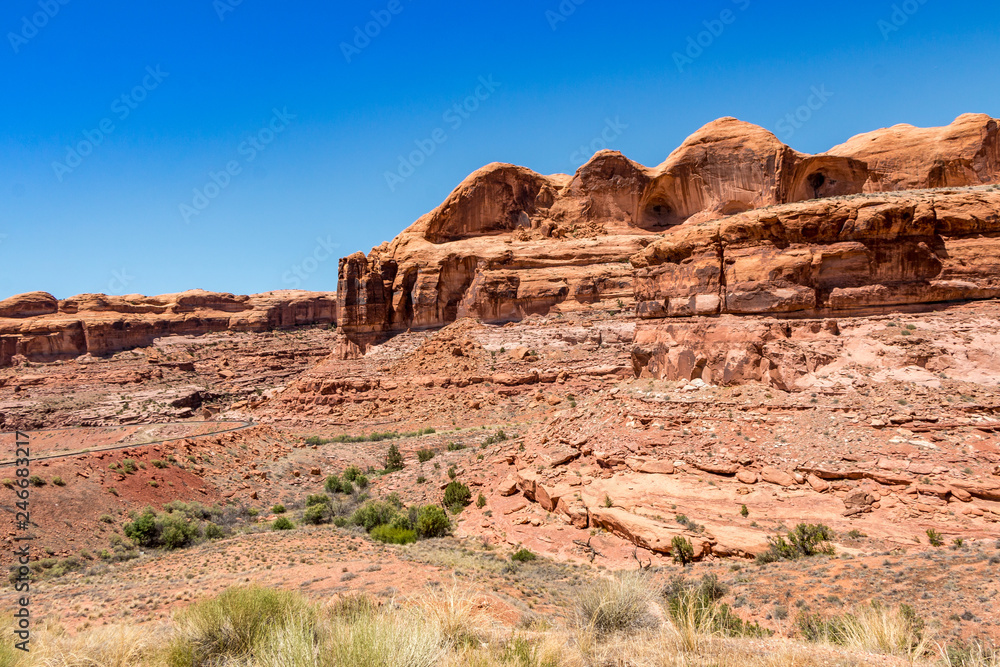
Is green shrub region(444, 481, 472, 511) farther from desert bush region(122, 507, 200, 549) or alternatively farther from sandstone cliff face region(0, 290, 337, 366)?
sandstone cliff face region(0, 290, 337, 366)

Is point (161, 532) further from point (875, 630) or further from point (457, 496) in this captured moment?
point (875, 630)

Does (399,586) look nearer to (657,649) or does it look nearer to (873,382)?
(657,649)

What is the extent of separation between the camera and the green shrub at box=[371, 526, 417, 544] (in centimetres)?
1570

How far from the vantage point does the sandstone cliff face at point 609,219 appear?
36.7m

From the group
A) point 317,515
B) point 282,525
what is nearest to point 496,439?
point 317,515

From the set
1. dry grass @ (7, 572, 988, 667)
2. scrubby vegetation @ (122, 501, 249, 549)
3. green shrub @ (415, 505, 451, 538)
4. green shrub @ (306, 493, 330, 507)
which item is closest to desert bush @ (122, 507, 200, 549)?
scrubby vegetation @ (122, 501, 249, 549)

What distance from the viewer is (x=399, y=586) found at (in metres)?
9.91

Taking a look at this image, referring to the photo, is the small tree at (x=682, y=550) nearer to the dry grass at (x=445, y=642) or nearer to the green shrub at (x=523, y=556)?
the green shrub at (x=523, y=556)

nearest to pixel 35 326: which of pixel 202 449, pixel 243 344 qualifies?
pixel 243 344

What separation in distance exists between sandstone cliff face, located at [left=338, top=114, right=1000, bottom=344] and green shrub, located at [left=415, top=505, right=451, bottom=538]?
10.2 meters

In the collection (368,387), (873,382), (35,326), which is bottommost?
(368,387)

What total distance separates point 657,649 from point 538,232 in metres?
46.4

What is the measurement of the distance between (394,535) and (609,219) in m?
41.2

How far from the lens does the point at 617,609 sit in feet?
24.8
